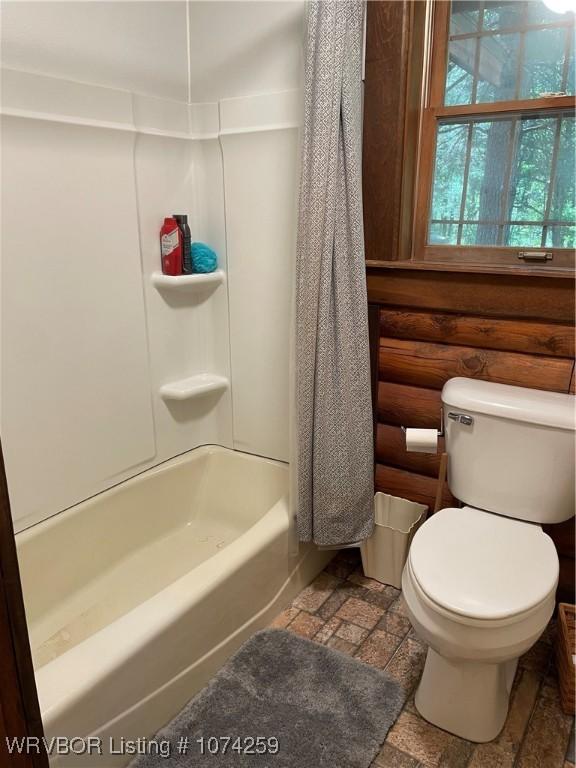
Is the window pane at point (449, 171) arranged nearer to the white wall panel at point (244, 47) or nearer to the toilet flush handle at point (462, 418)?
the white wall panel at point (244, 47)

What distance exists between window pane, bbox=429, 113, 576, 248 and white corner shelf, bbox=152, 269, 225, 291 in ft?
2.87

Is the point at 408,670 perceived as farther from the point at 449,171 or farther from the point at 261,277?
the point at 449,171

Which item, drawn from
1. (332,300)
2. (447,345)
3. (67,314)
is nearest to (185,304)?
(67,314)

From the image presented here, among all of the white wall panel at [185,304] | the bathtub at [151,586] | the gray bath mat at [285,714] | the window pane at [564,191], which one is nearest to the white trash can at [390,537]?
the bathtub at [151,586]

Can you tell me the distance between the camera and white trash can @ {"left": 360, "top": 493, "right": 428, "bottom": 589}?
2154 mm

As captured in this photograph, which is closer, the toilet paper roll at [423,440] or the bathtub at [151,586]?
the bathtub at [151,586]

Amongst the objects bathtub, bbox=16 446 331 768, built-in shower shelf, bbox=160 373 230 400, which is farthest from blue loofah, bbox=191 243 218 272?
bathtub, bbox=16 446 331 768

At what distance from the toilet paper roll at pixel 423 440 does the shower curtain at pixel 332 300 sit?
20 centimetres

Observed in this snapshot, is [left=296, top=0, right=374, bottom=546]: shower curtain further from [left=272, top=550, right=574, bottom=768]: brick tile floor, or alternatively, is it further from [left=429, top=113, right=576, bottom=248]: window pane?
[left=429, top=113, right=576, bottom=248]: window pane

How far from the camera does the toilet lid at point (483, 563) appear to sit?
1417mm

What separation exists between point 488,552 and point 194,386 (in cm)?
134

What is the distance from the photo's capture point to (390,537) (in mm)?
2160

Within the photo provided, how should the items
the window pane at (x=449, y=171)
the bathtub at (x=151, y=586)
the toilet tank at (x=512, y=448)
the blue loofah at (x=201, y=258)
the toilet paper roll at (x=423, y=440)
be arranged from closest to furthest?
the bathtub at (x=151, y=586) < the toilet tank at (x=512, y=448) < the toilet paper roll at (x=423, y=440) < the window pane at (x=449, y=171) < the blue loofah at (x=201, y=258)

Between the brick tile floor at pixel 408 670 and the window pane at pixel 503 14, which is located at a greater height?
the window pane at pixel 503 14
